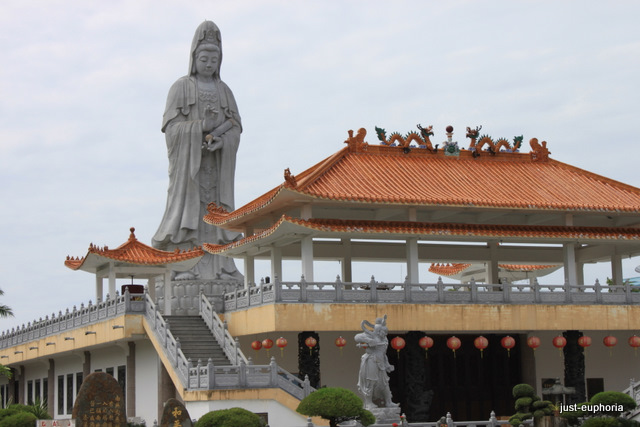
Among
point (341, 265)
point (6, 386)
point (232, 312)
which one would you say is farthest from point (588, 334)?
point (6, 386)

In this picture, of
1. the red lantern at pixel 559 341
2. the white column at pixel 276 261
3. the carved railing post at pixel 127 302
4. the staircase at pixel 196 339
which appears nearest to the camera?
the staircase at pixel 196 339

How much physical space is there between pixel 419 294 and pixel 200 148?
45.8 feet

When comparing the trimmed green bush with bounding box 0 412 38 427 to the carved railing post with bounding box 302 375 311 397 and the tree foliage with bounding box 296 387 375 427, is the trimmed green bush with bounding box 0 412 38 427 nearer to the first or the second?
the carved railing post with bounding box 302 375 311 397

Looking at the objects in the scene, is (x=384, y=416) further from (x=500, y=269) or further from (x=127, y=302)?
(x=500, y=269)

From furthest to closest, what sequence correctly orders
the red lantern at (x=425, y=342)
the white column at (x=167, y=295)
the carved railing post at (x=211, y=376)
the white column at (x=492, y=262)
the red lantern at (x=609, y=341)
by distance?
the white column at (x=492, y=262) < the white column at (x=167, y=295) < the red lantern at (x=609, y=341) < the red lantern at (x=425, y=342) < the carved railing post at (x=211, y=376)

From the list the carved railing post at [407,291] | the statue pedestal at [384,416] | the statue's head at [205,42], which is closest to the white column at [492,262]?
the carved railing post at [407,291]

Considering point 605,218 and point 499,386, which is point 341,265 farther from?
point 605,218

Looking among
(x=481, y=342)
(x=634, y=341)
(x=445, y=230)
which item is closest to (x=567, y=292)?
(x=634, y=341)

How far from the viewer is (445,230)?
32719 mm

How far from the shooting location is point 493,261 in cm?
3678

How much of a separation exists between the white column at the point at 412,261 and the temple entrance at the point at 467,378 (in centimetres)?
229

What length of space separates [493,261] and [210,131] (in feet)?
41.3

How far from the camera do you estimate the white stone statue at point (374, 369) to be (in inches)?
1077

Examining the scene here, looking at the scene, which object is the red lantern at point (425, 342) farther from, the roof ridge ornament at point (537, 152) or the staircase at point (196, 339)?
the roof ridge ornament at point (537, 152)
